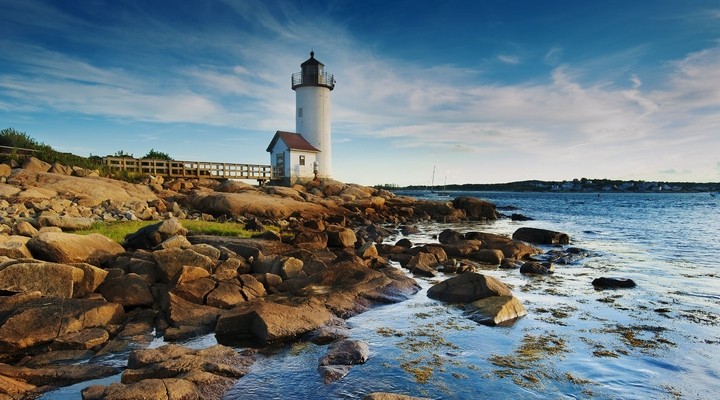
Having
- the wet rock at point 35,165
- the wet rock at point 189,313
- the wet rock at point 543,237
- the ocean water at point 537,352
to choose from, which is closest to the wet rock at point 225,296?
the wet rock at point 189,313

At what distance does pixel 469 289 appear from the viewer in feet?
34.3

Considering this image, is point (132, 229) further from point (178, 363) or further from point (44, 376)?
point (178, 363)

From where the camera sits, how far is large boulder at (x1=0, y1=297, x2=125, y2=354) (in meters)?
7.10

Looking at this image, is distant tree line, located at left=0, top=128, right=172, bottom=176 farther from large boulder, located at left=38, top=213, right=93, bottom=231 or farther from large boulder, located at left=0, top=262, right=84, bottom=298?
large boulder, located at left=0, top=262, right=84, bottom=298

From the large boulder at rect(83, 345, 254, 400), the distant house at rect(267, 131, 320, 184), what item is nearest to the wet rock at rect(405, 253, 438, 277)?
the large boulder at rect(83, 345, 254, 400)

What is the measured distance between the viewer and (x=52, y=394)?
19.0 ft

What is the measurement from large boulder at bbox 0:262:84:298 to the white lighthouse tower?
39.1 m

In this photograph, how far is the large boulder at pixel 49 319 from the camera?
710 cm

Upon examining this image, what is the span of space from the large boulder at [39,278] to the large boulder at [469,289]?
7.83 meters

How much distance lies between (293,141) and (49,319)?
39.7 m

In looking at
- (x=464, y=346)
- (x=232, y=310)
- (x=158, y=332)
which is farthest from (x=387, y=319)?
(x=158, y=332)

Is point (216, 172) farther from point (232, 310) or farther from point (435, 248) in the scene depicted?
point (232, 310)

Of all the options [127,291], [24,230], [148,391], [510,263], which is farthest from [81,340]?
[510,263]

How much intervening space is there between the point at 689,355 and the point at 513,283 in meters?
5.54
